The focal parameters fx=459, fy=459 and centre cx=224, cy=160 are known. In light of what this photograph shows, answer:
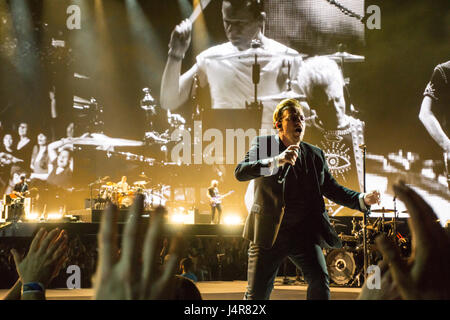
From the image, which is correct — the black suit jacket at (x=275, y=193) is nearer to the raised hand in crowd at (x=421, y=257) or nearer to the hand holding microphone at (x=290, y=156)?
the hand holding microphone at (x=290, y=156)

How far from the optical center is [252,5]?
13438 mm

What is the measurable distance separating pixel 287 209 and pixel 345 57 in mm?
11489

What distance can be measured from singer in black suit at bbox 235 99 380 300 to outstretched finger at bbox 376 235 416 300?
1.46 meters

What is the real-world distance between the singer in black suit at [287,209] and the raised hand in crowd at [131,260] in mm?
1485

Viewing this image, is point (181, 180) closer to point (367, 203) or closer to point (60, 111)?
point (60, 111)

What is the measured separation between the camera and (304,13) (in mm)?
13367

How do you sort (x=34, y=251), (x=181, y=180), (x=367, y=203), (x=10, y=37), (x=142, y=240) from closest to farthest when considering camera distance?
(x=142, y=240), (x=34, y=251), (x=367, y=203), (x=181, y=180), (x=10, y=37)

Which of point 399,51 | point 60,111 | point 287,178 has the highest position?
point 399,51

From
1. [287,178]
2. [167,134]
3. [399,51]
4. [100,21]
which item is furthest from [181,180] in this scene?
[287,178]

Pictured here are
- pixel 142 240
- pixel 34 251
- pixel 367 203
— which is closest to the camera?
pixel 142 240

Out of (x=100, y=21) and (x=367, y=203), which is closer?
(x=367, y=203)

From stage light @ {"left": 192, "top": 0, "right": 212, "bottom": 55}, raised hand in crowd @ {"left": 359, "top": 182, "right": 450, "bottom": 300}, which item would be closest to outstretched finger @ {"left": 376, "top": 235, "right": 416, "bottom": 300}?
raised hand in crowd @ {"left": 359, "top": 182, "right": 450, "bottom": 300}

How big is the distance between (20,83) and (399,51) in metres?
11.0

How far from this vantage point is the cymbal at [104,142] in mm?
12977
